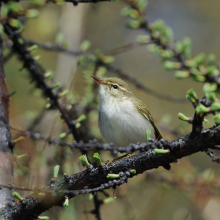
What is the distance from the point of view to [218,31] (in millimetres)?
9102

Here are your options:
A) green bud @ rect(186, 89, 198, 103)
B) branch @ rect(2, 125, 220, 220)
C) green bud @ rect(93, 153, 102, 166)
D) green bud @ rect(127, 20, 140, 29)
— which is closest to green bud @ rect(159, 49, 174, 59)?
green bud @ rect(127, 20, 140, 29)

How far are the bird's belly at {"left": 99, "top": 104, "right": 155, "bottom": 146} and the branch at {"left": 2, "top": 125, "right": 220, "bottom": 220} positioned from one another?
5.15 ft

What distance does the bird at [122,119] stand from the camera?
4211 millimetres

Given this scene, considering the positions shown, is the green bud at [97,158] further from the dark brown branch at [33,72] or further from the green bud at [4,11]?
the green bud at [4,11]

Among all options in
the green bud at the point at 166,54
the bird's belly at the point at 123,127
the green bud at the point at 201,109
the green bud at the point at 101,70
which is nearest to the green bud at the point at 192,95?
the green bud at the point at 201,109

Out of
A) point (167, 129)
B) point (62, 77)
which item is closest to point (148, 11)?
point (62, 77)

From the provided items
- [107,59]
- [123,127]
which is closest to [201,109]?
[123,127]

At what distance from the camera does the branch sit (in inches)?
86.3

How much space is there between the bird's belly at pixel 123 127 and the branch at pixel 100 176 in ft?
5.15

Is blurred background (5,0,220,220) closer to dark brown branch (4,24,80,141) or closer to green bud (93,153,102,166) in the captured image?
dark brown branch (4,24,80,141)

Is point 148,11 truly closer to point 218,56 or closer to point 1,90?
point 218,56

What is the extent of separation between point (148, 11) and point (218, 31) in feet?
5.51

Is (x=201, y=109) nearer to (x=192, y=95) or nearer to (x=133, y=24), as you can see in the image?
(x=192, y=95)

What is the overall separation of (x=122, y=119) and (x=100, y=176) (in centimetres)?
170
